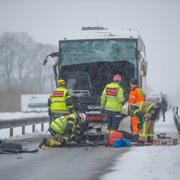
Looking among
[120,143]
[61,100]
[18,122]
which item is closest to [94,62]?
[18,122]

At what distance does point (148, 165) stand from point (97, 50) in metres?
12.2

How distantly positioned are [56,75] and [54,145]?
271 inches

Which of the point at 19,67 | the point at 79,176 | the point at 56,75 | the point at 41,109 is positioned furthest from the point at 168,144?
the point at 19,67

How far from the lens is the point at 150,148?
1440 centimetres

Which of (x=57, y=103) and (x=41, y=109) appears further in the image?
(x=41, y=109)

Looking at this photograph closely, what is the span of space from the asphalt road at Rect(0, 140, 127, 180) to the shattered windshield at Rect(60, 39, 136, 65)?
7.40 meters

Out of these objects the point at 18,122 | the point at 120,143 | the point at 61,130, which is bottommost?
the point at 18,122

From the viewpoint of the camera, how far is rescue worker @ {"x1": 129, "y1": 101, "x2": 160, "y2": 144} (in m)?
16.4

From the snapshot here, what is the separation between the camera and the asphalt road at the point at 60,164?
9.95 metres

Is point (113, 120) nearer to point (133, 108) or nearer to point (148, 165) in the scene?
point (133, 108)

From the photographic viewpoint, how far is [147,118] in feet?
53.7

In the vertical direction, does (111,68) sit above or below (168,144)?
above

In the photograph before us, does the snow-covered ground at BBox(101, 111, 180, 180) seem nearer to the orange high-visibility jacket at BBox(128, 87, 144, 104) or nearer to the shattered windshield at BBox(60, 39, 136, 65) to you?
the orange high-visibility jacket at BBox(128, 87, 144, 104)

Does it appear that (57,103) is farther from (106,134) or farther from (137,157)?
(137,157)
